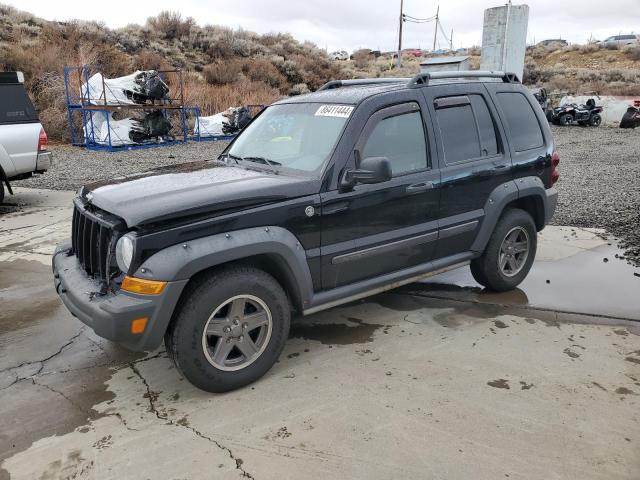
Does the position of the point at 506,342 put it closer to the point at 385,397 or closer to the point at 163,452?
the point at 385,397

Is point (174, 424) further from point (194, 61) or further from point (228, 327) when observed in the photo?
point (194, 61)

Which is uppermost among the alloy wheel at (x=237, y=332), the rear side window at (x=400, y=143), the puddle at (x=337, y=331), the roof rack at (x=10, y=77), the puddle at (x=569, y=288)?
the roof rack at (x=10, y=77)

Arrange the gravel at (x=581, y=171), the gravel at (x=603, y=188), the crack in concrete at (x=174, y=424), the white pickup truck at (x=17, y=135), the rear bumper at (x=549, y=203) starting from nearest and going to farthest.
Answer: the crack in concrete at (x=174, y=424) → the rear bumper at (x=549, y=203) → the gravel at (x=603, y=188) → the gravel at (x=581, y=171) → the white pickup truck at (x=17, y=135)

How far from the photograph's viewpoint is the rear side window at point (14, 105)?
8141mm

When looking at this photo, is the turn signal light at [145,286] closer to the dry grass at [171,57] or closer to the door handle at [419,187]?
the door handle at [419,187]

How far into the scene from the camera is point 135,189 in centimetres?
333

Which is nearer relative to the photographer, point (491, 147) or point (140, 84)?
point (491, 147)

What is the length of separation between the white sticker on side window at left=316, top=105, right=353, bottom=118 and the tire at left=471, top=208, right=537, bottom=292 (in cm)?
183

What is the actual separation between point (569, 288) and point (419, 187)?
212cm

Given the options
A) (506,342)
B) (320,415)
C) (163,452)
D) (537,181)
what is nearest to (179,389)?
(163,452)

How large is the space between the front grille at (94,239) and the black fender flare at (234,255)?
0.36 metres

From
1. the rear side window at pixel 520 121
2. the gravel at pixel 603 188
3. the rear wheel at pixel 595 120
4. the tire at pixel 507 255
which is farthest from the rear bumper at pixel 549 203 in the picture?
the rear wheel at pixel 595 120

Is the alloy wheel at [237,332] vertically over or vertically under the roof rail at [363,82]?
under

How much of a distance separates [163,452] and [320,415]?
88 cm
